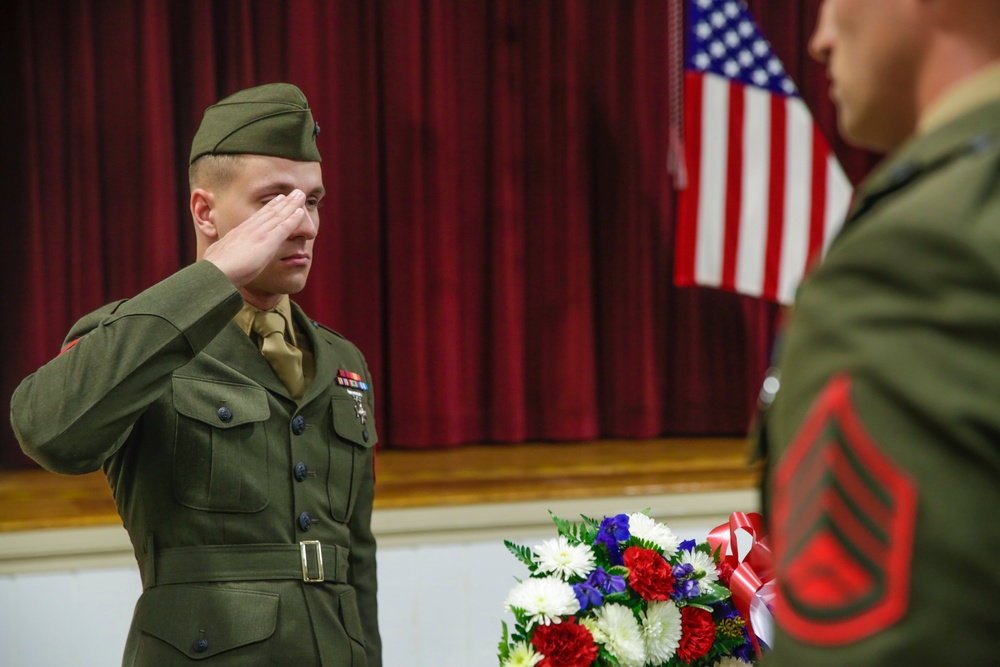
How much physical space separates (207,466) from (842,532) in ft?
3.97

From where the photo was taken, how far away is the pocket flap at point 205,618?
1510 mm

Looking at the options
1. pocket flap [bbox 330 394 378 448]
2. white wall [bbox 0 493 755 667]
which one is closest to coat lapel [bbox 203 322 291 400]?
pocket flap [bbox 330 394 378 448]

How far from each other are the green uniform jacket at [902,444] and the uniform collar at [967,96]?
1.8 inches

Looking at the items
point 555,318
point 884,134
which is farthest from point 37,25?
point 884,134

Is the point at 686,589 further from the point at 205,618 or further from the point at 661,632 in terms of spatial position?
the point at 205,618

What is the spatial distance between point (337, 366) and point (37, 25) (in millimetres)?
3170

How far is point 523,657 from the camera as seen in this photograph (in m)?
1.25

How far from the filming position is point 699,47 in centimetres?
439

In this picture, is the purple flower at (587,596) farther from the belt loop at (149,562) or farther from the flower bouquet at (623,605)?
the belt loop at (149,562)

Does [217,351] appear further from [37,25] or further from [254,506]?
[37,25]

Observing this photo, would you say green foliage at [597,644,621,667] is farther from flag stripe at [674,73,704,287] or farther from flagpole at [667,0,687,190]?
flagpole at [667,0,687,190]

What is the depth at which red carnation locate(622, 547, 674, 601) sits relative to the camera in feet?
4.28

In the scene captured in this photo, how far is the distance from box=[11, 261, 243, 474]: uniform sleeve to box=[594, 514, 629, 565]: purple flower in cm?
61

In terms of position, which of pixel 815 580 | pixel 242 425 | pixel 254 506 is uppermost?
pixel 815 580
